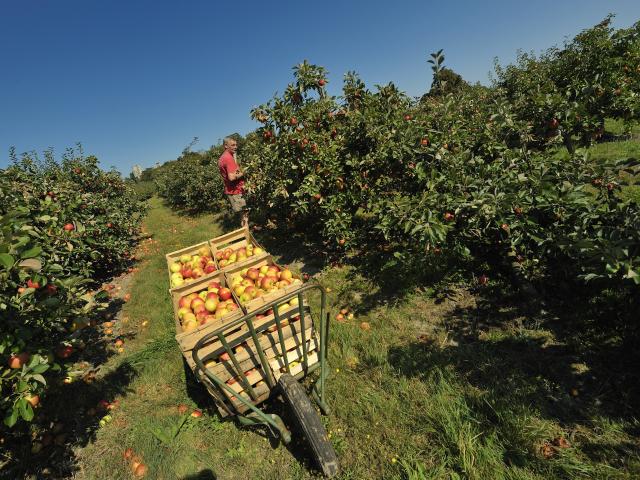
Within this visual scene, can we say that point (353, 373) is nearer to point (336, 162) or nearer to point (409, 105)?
point (336, 162)

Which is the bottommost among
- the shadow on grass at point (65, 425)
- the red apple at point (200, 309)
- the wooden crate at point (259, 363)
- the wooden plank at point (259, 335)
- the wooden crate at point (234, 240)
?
the shadow on grass at point (65, 425)

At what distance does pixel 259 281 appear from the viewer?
153 inches

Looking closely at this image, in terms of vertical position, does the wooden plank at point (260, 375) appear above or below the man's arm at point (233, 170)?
below

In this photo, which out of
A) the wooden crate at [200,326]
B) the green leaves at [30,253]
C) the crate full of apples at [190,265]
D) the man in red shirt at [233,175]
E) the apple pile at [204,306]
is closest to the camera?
the green leaves at [30,253]

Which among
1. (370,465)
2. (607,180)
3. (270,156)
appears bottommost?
(370,465)

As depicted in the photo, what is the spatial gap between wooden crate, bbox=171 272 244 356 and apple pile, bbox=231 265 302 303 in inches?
6.0

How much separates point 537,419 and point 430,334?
54.2 inches

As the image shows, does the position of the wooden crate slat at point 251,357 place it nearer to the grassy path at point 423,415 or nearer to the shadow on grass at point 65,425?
the grassy path at point 423,415

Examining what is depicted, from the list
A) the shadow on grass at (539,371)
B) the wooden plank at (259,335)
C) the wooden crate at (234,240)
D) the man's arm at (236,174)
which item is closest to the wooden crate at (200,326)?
the wooden plank at (259,335)

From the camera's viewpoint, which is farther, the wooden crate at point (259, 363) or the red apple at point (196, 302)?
the red apple at point (196, 302)

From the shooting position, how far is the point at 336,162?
561 cm

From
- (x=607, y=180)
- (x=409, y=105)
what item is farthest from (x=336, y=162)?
(x=607, y=180)

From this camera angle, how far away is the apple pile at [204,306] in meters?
3.38

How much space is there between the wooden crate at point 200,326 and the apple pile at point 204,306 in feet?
0.22
